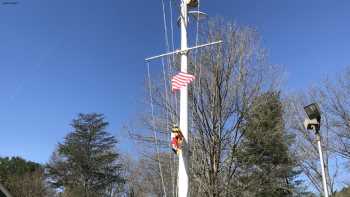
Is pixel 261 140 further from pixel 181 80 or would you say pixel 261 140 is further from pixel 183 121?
pixel 181 80

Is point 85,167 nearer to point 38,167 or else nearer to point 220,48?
point 38,167

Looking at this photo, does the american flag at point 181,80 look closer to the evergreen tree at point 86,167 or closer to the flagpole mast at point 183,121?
the flagpole mast at point 183,121

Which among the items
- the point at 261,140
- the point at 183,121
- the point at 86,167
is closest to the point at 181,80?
the point at 183,121

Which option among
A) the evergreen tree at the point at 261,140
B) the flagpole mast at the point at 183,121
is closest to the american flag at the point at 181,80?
the flagpole mast at the point at 183,121

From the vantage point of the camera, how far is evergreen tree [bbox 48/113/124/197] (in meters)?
44.2

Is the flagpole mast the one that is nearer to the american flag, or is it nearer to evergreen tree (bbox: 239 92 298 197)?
the american flag

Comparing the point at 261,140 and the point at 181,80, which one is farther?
the point at 261,140

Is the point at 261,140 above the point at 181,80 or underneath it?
above

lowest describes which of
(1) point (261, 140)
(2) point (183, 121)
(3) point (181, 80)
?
(2) point (183, 121)

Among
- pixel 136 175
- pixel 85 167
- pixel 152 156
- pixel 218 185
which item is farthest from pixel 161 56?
pixel 85 167

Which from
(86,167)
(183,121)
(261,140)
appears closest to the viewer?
(183,121)

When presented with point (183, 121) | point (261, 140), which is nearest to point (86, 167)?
point (261, 140)

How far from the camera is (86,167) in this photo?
45.2 m

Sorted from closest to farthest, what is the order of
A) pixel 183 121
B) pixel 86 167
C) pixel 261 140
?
pixel 183 121 → pixel 261 140 → pixel 86 167
